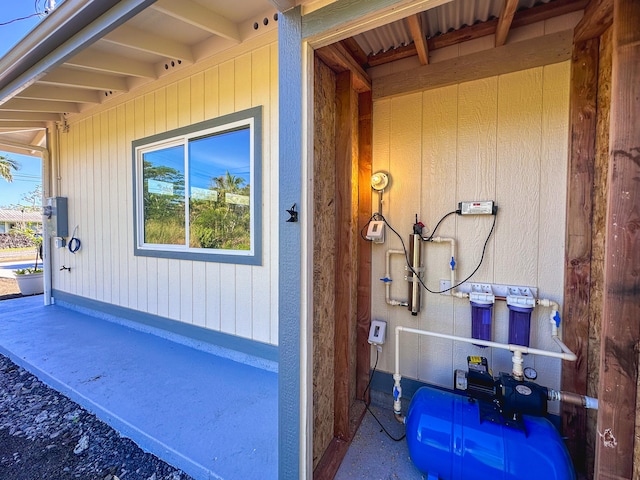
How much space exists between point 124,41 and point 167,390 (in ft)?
9.71

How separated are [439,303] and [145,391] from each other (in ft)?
7.79

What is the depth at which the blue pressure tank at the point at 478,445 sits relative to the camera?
4.00 feet

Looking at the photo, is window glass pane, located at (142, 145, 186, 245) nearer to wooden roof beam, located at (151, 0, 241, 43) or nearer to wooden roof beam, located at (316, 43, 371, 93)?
wooden roof beam, located at (151, 0, 241, 43)

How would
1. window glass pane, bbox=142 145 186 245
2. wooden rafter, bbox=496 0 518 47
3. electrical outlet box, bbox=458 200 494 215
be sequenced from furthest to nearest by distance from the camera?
window glass pane, bbox=142 145 186 245
electrical outlet box, bbox=458 200 494 215
wooden rafter, bbox=496 0 518 47

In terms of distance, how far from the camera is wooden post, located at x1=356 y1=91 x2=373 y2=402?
6.63 feet

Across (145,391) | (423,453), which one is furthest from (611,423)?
(145,391)

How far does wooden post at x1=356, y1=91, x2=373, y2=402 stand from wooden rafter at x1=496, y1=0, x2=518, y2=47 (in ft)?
2.67

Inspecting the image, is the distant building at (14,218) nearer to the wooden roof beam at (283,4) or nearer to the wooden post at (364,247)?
the wooden post at (364,247)

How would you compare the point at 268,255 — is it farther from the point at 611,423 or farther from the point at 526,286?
the point at 611,423

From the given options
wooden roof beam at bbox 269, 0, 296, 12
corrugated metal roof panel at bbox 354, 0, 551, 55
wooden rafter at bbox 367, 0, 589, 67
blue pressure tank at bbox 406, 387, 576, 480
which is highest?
corrugated metal roof panel at bbox 354, 0, 551, 55

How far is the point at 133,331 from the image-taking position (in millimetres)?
3445

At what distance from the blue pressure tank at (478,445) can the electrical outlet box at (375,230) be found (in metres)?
1.05

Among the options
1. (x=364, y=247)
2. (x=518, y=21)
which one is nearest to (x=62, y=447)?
(x=364, y=247)

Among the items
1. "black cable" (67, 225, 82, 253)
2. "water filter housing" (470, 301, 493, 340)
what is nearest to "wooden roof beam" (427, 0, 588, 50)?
"water filter housing" (470, 301, 493, 340)
